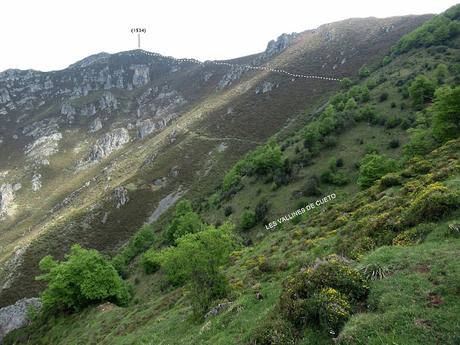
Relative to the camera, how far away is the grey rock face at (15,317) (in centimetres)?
5159

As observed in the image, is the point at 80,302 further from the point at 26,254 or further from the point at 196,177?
the point at 196,177

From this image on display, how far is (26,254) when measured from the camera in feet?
280

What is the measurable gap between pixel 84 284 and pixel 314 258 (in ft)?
98.1

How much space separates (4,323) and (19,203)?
128928 mm

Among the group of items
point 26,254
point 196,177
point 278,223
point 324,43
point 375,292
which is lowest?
point 26,254

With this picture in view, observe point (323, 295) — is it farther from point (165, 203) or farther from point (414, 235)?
point (165, 203)

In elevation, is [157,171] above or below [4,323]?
above

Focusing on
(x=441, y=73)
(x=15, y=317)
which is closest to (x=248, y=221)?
(x=15, y=317)

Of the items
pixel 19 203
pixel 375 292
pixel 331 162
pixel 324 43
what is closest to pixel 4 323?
pixel 331 162

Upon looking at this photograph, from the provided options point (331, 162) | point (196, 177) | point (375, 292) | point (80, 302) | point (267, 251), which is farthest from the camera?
point (196, 177)

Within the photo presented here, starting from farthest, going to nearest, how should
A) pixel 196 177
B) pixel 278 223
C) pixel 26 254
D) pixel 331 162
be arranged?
1. pixel 196 177
2. pixel 26 254
3. pixel 331 162
4. pixel 278 223

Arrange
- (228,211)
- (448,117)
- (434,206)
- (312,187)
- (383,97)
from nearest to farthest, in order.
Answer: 1. (434,206)
2. (448,117)
3. (312,187)
4. (228,211)
5. (383,97)

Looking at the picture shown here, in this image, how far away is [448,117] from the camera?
4072cm

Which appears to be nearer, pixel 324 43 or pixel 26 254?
pixel 26 254
